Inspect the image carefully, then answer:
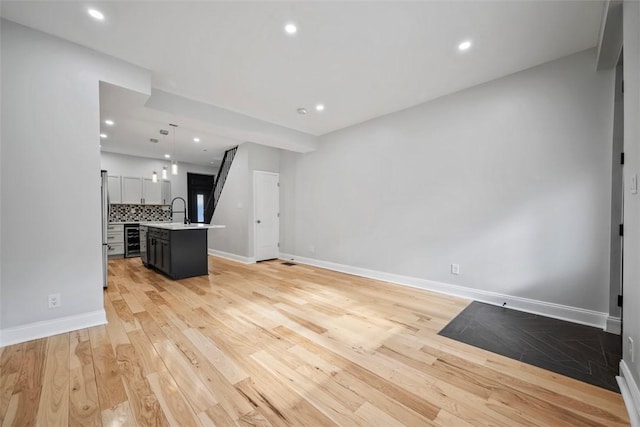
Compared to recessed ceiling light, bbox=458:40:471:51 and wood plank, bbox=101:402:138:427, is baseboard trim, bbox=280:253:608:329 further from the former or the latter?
wood plank, bbox=101:402:138:427

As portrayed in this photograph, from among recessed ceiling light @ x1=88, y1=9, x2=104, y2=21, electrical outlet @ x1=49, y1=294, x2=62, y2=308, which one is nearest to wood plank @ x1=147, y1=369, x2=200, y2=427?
electrical outlet @ x1=49, y1=294, x2=62, y2=308

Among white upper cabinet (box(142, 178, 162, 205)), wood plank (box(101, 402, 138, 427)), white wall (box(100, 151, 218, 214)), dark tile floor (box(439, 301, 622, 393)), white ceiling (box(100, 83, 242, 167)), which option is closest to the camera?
wood plank (box(101, 402, 138, 427))

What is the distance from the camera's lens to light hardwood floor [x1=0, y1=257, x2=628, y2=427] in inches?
56.6

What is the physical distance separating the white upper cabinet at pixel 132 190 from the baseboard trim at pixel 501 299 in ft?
20.2

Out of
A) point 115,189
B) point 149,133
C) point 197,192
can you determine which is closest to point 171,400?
point 149,133

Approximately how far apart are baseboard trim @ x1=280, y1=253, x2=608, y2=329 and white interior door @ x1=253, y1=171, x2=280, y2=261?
2.17 metres

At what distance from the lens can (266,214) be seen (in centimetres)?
602

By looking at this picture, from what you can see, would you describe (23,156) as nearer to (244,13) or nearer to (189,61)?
(189,61)

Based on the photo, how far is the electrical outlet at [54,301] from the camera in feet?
7.81

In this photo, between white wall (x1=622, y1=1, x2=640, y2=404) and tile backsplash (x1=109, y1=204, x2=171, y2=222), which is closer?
white wall (x1=622, y1=1, x2=640, y2=404)

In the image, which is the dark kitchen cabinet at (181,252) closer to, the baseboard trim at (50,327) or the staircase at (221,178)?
the baseboard trim at (50,327)

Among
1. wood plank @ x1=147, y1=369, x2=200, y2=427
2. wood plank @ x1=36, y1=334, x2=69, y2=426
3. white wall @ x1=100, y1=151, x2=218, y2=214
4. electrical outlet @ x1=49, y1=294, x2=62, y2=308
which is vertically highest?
white wall @ x1=100, y1=151, x2=218, y2=214

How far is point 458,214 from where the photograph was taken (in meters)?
A: 3.48

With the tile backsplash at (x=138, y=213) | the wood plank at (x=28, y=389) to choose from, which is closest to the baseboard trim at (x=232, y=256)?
the tile backsplash at (x=138, y=213)
